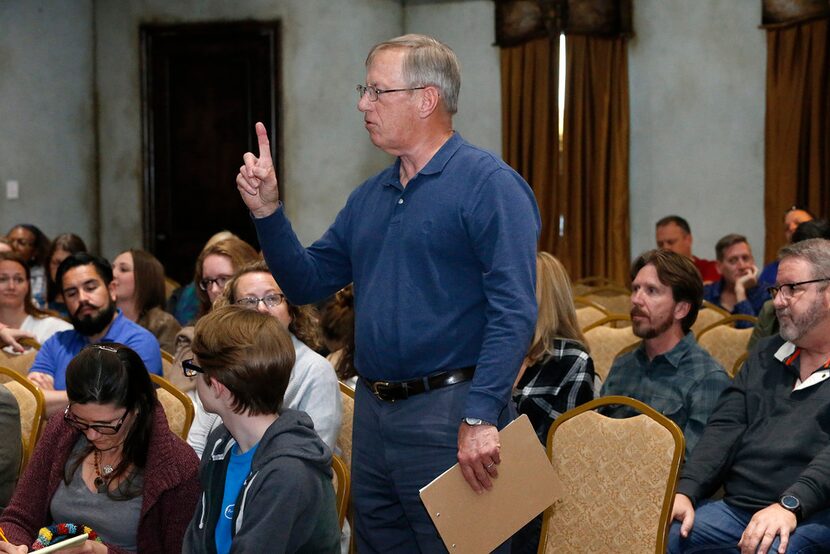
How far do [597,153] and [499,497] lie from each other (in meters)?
6.60

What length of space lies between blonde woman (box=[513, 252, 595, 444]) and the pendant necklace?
123 cm

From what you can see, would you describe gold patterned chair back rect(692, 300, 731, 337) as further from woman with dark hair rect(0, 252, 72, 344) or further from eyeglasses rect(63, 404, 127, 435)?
eyeglasses rect(63, 404, 127, 435)

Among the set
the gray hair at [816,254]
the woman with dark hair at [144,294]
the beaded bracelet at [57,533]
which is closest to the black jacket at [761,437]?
the gray hair at [816,254]

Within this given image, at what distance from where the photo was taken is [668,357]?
12.0ft

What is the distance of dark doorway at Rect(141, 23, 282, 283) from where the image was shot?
9.30 m

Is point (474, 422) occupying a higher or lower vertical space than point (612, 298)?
higher

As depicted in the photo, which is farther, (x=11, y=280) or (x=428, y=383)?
(x=11, y=280)

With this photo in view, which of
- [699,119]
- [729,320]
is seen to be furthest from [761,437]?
[699,119]

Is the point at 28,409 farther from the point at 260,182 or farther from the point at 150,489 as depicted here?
the point at 260,182

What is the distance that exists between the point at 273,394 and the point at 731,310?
4773 millimetres

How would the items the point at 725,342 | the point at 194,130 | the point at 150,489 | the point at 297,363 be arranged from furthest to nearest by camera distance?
the point at 194,130, the point at 725,342, the point at 297,363, the point at 150,489

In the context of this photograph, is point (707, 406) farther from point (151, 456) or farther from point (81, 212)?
point (81, 212)

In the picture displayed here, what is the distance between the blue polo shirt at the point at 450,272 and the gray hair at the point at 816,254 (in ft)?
3.93

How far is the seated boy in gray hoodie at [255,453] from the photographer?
2207 mm
